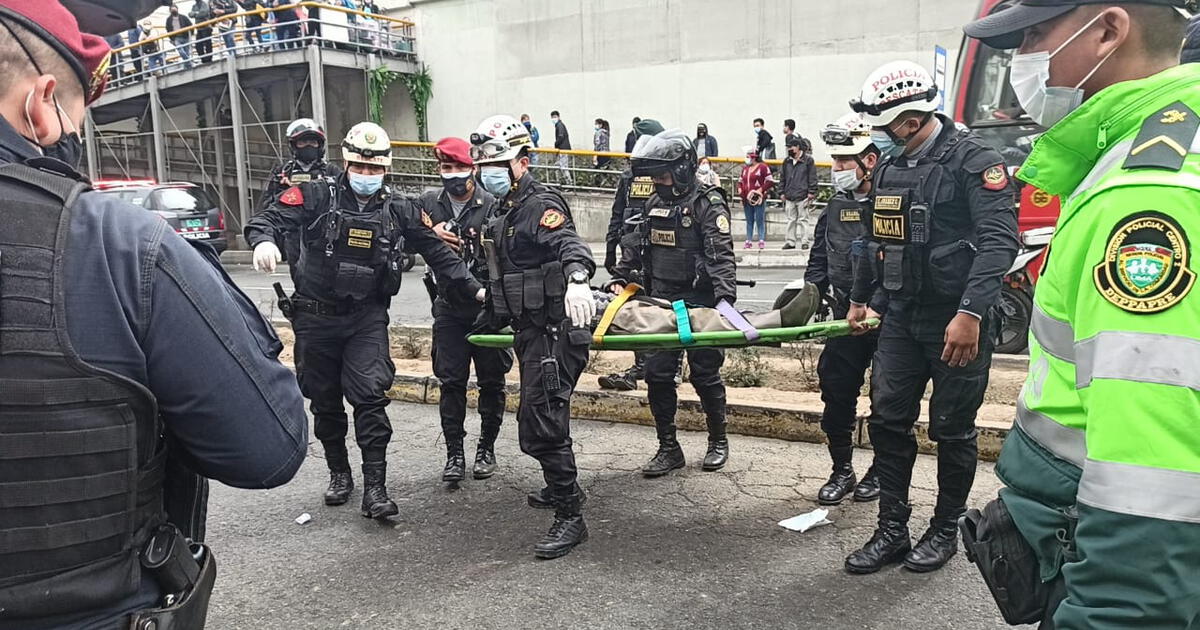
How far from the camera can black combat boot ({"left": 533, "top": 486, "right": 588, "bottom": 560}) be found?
3.81 metres

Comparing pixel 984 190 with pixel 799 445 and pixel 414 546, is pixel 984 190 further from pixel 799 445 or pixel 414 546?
pixel 414 546

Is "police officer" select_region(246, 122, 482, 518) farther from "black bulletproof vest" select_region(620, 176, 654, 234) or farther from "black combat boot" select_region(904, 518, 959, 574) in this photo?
"black combat boot" select_region(904, 518, 959, 574)

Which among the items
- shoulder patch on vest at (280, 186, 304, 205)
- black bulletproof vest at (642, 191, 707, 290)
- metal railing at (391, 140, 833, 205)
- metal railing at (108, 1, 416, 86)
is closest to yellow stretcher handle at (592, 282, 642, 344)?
black bulletproof vest at (642, 191, 707, 290)

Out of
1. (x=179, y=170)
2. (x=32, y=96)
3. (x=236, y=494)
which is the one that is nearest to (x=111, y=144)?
(x=179, y=170)

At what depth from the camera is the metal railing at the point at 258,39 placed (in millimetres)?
20297

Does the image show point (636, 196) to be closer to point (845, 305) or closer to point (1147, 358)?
point (845, 305)

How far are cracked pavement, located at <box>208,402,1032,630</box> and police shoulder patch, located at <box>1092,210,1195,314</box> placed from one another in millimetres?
2218

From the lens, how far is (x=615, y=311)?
3941 millimetres

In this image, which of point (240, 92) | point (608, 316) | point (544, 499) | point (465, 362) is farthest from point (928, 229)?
point (240, 92)

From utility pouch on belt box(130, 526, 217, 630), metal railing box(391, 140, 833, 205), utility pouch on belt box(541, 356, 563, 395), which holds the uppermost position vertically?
metal railing box(391, 140, 833, 205)

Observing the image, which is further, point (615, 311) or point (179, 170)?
point (179, 170)

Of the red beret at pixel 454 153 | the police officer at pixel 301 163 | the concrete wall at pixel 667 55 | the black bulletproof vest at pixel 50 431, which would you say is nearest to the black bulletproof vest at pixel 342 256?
the police officer at pixel 301 163

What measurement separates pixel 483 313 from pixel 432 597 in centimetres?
160

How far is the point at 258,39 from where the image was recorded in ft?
69.0
